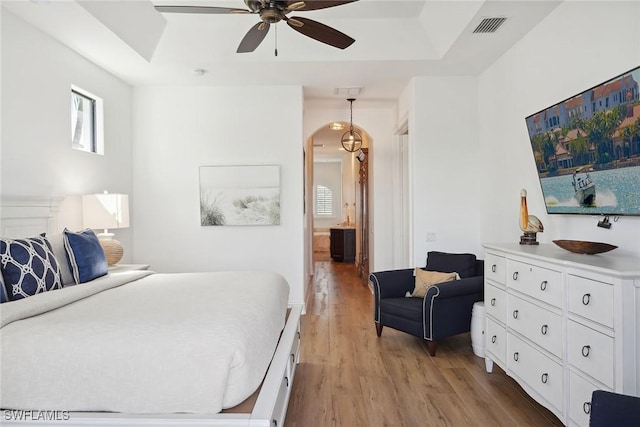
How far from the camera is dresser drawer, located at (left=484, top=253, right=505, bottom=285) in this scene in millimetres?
2904

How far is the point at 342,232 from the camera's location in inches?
388

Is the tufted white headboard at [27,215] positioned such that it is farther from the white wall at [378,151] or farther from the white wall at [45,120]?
the white wall at [378,151]

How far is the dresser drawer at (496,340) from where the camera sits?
2871 millimetres

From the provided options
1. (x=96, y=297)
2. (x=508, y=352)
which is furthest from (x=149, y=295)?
(x=508, y=352)

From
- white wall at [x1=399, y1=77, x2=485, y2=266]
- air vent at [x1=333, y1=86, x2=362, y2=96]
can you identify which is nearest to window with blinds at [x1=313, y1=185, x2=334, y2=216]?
air vent at [x1=333, y1=86, x2=362, y2=96]

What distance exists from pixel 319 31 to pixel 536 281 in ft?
7.17

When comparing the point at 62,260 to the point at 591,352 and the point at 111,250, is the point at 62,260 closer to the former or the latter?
the point at 111,250

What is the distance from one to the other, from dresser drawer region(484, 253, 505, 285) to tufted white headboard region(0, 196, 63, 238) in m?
3.68

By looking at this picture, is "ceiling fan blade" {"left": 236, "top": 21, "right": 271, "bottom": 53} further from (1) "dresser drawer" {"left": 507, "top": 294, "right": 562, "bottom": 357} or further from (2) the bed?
(1) "dresser drawer" {"left": 507, "top": 294, "right": 562, "bottom": 357}

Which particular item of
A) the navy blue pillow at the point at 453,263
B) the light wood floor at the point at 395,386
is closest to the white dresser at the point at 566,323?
the light wood floor at the point at 395,386

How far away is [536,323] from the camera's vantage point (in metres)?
2.44

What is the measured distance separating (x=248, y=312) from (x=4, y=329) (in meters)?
1.09

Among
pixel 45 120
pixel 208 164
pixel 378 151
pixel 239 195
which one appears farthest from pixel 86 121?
pixel 378 151

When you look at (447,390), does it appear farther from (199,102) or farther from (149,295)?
(199,102)
